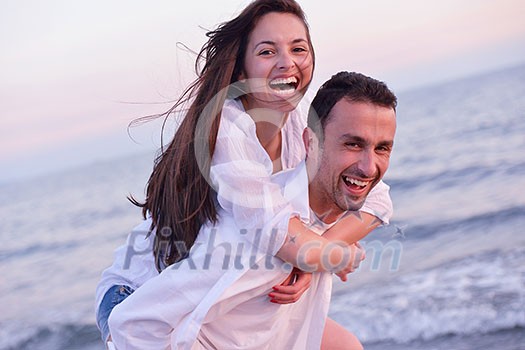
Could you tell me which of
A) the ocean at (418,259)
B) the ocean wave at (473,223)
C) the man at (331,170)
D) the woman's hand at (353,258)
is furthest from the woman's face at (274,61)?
the ocean wave at (473,223)

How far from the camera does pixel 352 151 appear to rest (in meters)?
2.79

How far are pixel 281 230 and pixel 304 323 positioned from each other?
0.51 m

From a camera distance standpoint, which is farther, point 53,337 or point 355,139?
point 53,337

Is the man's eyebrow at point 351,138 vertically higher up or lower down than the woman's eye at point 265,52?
lower down

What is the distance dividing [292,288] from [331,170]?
50 cm

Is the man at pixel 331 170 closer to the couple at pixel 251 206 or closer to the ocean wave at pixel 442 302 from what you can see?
the couple at pixel 251 206

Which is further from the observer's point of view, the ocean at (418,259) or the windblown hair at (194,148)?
the ocean at (418,259)

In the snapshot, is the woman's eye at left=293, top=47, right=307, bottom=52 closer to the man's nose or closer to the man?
the man

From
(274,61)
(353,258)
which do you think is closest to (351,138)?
(353,258)

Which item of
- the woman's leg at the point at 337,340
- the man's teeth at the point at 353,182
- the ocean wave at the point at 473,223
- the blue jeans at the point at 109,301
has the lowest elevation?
the ocean wave at the point at 473,223

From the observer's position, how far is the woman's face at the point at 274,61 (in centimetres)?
326

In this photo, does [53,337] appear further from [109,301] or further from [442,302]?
[109,301]

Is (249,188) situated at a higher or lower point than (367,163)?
lower

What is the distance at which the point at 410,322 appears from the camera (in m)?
6.23
